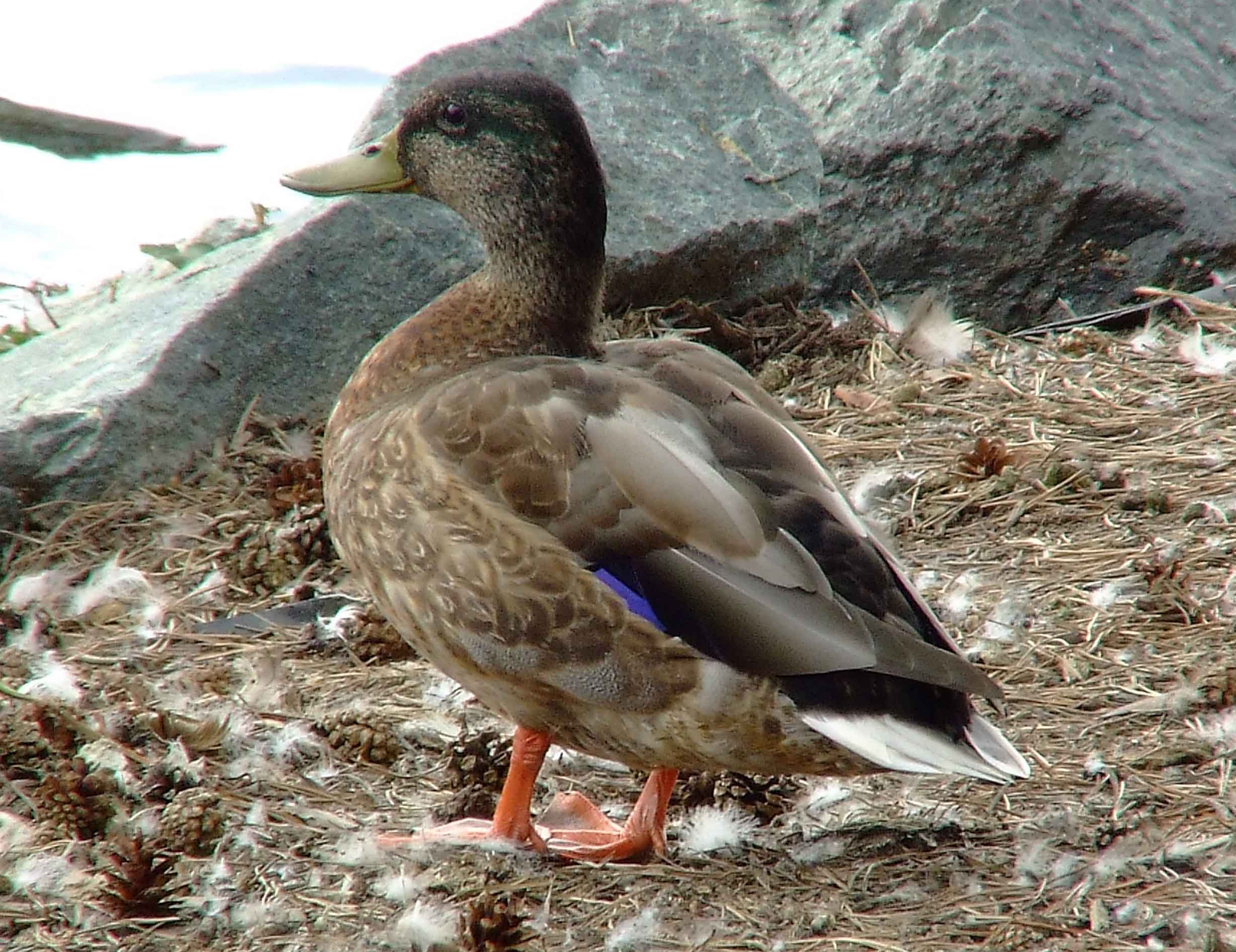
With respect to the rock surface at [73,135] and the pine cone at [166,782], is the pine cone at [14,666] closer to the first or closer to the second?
the pine cone at [166,782]

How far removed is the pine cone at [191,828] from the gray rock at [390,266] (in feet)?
4.89

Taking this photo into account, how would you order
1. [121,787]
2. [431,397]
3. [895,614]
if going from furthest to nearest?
[121,787]
[431,397]
[895,614]

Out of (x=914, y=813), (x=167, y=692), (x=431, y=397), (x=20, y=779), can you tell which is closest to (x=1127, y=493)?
(x=914, y=813)

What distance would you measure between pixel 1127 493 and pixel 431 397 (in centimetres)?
170

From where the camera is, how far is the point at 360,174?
296 cm

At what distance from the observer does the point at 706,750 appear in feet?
7.43

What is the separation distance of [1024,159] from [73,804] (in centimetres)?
333

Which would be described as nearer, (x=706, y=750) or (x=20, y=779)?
(x=706, y=750)

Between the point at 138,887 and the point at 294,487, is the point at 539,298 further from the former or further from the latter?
the point at 138,887

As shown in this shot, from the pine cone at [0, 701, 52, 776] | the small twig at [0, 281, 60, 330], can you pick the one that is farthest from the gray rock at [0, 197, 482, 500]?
the pine cone at [0, 701, 52, 776]

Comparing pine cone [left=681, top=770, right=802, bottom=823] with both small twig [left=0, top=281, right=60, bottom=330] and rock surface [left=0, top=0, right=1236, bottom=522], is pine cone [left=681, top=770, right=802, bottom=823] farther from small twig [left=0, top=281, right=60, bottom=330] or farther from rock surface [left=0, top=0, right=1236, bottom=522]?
small twig [left=0, top=281, right=60, bottom=330]

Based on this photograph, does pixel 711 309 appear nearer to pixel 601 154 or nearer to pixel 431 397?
pixel 601 154

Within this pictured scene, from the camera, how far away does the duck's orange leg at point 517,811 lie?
2512 millimetres

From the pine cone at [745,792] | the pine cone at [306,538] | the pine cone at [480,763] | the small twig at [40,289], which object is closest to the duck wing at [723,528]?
the pine cone at [745,792]
